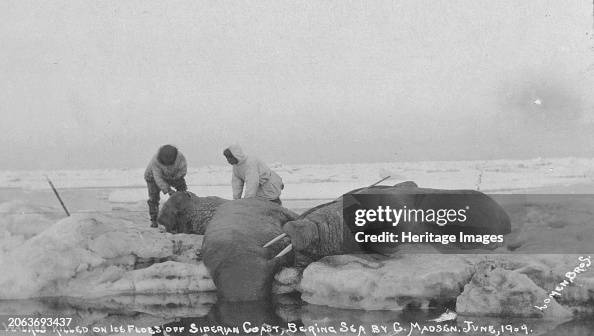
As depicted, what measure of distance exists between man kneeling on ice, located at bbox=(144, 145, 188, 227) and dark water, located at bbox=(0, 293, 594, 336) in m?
2.15

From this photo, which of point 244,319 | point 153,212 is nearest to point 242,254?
point 244,319

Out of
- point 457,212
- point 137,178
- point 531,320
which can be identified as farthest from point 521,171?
point 531,320

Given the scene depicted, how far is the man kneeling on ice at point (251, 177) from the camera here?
5848 mm

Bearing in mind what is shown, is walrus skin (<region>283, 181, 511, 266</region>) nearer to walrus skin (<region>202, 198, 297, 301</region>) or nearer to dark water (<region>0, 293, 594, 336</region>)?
walrus skin (<region>202, 198, 297, 301</region>)

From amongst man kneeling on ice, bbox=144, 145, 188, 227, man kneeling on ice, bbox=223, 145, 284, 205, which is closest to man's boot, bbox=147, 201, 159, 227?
man kneeling on ice, bbox=144, 145, 188, 227

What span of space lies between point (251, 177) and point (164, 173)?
111 cm

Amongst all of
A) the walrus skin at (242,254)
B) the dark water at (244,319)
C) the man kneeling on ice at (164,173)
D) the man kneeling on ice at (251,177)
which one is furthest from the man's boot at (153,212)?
the dark water at (244,319)

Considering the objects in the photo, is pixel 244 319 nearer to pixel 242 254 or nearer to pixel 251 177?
pixel 242 254

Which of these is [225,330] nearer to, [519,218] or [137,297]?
[137,297]

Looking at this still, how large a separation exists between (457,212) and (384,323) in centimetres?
152

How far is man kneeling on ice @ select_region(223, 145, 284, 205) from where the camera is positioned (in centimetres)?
585

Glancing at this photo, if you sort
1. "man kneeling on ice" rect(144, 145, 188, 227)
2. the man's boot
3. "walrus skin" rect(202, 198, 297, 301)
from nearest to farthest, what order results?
"walrus skin" rect(202, 198, 297, 301)
"man kneeling on ice" rect(144, 145, 188, 227)
the man's boot

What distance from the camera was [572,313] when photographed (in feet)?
11.7

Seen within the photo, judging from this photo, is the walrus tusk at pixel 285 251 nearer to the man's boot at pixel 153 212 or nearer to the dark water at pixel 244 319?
the dark water at pixel 244 319
